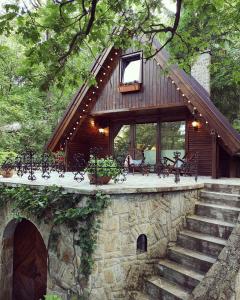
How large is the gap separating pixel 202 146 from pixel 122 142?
3618 millimetres

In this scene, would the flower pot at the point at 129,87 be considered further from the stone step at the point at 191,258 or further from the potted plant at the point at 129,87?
the stone step at the point at 191,258

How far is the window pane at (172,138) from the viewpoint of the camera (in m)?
11.6

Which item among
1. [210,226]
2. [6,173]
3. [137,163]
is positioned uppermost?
[137,163]

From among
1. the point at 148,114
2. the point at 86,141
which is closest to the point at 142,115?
the point at 148,114

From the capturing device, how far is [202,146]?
36.3 ft

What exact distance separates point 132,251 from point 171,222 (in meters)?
1.13

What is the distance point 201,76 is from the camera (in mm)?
Answer: 11781

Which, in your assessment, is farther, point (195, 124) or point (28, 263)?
point (195, 124)

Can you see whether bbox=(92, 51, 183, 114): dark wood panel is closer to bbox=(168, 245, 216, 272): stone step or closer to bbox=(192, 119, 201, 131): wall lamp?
bbox=(192, 119, 201, 131): wall lamp

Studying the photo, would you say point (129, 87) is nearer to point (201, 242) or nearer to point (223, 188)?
point (223, 188)

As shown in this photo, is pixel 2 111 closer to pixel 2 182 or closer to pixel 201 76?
pixel 2 182

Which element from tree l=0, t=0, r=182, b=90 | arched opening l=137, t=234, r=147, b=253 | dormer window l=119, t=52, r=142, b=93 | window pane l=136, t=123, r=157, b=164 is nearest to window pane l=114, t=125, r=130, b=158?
window pane l=136, t=123, r=157, b=164

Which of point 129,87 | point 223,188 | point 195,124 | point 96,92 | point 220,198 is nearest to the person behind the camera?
point 220,198

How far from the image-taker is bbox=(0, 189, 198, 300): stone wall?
17.7ft
